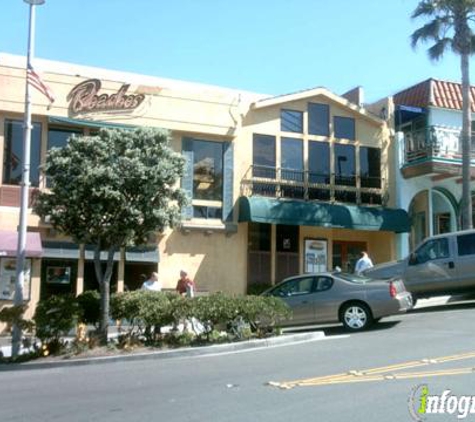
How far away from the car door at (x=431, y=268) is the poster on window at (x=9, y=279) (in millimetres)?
10740

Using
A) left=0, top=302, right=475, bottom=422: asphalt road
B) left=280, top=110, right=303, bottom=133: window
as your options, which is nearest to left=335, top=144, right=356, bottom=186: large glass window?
left=280, top=110, right=303, bottom=133: window

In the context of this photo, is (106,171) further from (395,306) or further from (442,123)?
(442,123)

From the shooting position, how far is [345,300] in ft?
46.7

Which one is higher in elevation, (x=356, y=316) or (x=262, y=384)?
(x=356, y=316)

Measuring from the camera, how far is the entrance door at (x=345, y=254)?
23797mm

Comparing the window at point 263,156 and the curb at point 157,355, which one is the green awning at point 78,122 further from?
the curb at point 157,355

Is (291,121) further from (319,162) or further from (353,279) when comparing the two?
(353,279)

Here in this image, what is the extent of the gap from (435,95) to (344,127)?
417cm

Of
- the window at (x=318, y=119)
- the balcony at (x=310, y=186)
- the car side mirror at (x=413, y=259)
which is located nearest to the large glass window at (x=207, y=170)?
the balcony at (x=310, y=186)

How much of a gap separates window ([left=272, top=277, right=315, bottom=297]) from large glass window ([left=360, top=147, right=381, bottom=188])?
9.69 meters

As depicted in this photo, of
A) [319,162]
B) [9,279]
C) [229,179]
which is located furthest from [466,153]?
[9,279]

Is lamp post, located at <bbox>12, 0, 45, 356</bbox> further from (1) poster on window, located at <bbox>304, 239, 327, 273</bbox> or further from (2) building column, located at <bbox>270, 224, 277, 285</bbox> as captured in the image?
(1) poster on window, located at <bbox>304, 239, 327, 273</bbox>

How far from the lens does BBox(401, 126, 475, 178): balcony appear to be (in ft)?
74.8

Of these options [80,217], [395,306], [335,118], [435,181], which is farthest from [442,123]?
[80,217]
